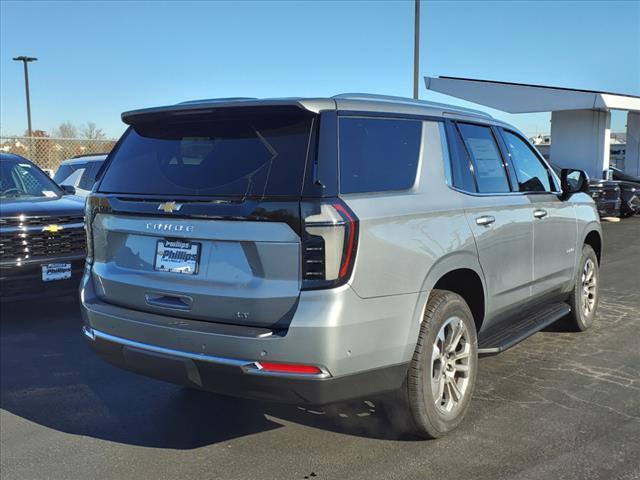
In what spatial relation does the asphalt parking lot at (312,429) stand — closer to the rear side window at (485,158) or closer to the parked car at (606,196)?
the rear side window at (485,158)

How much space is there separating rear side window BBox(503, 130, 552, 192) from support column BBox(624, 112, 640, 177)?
25365 millimetres

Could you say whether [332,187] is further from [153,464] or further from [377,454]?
[153,464]

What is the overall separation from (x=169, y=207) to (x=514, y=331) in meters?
2.68

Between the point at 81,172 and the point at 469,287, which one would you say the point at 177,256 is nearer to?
the point at 469,287

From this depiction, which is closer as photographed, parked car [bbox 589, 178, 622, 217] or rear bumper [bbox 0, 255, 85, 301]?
rear bumper [bbox 0, 255, 85, 301]

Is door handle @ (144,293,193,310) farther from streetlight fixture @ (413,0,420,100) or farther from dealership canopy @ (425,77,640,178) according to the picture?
dealership canopy @ (425,77,640,178)

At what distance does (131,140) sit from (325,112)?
4.41 feet

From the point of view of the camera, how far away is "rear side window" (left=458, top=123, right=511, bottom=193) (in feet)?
13.8

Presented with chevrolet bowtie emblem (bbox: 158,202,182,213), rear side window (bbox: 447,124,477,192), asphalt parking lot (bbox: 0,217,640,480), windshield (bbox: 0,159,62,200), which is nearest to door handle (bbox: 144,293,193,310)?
chevrolet bowtie emblem (bbox: 158,202,182,213)

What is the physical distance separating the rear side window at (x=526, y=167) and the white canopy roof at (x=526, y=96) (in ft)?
53.5

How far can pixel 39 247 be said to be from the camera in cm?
652

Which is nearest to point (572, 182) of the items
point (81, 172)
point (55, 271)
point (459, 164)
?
point (459, 164)

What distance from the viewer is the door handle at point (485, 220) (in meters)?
3.98

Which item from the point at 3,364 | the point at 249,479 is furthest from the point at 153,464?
the point at 3,364
